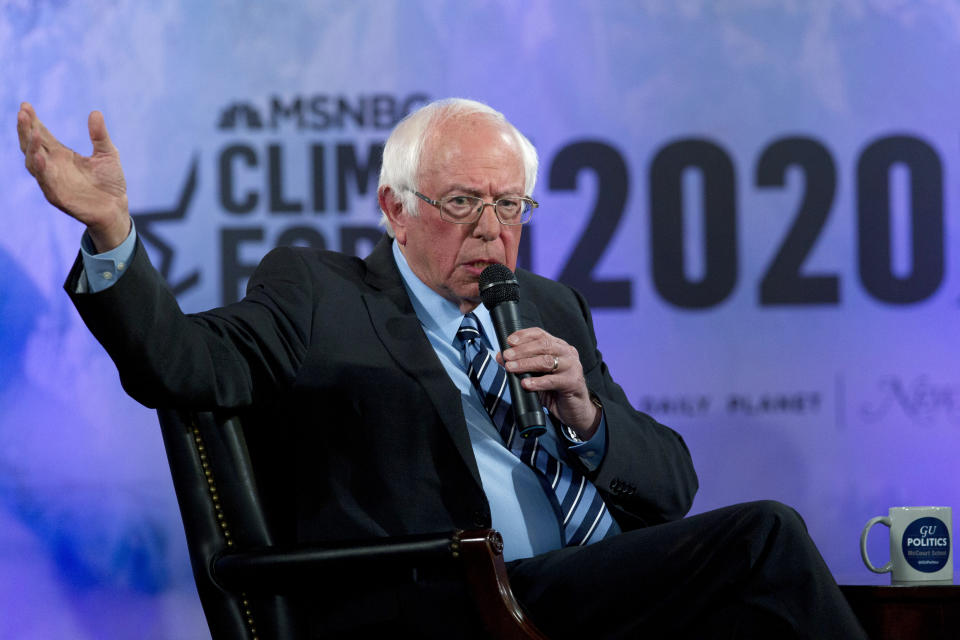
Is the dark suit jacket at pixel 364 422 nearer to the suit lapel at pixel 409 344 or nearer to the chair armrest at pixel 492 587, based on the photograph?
the suit lapel at pixel 409 344

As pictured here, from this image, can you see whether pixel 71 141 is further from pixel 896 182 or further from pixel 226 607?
pixel 896 182

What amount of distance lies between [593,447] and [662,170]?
65.4 inches

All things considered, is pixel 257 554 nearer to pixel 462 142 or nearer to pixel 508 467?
pixel 508 467

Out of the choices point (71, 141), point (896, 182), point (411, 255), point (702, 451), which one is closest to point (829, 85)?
point (896, 182)

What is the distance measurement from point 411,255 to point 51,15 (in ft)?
6.20

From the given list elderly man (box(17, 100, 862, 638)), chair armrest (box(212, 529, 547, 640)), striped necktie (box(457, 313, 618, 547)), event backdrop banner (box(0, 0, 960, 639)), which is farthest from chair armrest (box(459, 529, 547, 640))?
event backdrop banner (box(0, 0, 960, 639))

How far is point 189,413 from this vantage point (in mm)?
1707

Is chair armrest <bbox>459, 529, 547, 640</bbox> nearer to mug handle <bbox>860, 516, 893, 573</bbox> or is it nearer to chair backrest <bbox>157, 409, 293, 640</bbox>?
chair backrest <bbox>157, 409, 293, 640</bbox>

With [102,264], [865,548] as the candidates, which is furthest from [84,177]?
[865,548]

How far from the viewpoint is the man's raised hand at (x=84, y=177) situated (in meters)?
1.34

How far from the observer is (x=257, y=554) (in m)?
1.62

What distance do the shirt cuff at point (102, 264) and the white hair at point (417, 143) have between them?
2.48ft

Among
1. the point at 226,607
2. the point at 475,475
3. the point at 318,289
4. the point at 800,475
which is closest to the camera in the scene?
the point at 226,607

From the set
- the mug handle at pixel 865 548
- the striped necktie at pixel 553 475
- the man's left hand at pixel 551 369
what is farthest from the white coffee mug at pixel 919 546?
the man's left hand at pixel 551 369
